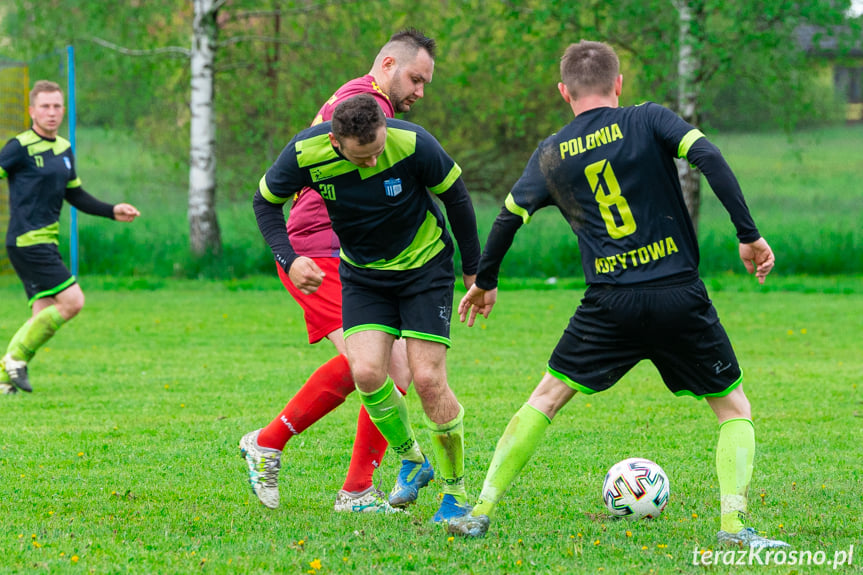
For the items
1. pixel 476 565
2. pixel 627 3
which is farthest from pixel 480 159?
pixel 476 565

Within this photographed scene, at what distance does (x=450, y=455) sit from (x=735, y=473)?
1303 millimetres

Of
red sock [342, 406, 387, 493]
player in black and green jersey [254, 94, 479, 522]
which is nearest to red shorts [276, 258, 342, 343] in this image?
player in black and green jersey [254, 94, 479, 522]

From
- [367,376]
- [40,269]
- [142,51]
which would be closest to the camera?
[367,376]

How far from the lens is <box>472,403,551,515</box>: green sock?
461 centimetres

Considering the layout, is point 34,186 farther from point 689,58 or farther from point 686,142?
point 689,58

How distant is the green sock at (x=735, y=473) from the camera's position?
436 cm

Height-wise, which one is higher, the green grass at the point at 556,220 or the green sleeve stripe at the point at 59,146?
the green sleeve stripe at the point at 59,146

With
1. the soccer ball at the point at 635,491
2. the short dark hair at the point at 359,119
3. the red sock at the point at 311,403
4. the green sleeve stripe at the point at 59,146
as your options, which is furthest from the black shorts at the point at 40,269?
the soccer ball at the point at 635,491

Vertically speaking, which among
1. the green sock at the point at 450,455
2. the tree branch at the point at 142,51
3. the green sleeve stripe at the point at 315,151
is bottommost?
the green sock at the point at 450,455

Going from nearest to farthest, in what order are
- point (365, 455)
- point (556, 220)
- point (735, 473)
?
point (735, 473) < point (365, 455) < point (556, 220)

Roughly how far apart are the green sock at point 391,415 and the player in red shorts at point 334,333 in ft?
0.84

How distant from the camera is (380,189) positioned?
4820 mm

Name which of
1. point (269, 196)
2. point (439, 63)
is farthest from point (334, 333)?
point (439, 63)

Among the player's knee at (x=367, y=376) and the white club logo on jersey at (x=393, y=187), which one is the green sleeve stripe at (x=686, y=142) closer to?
the white club logo on jersey at (x=393, y=187)
